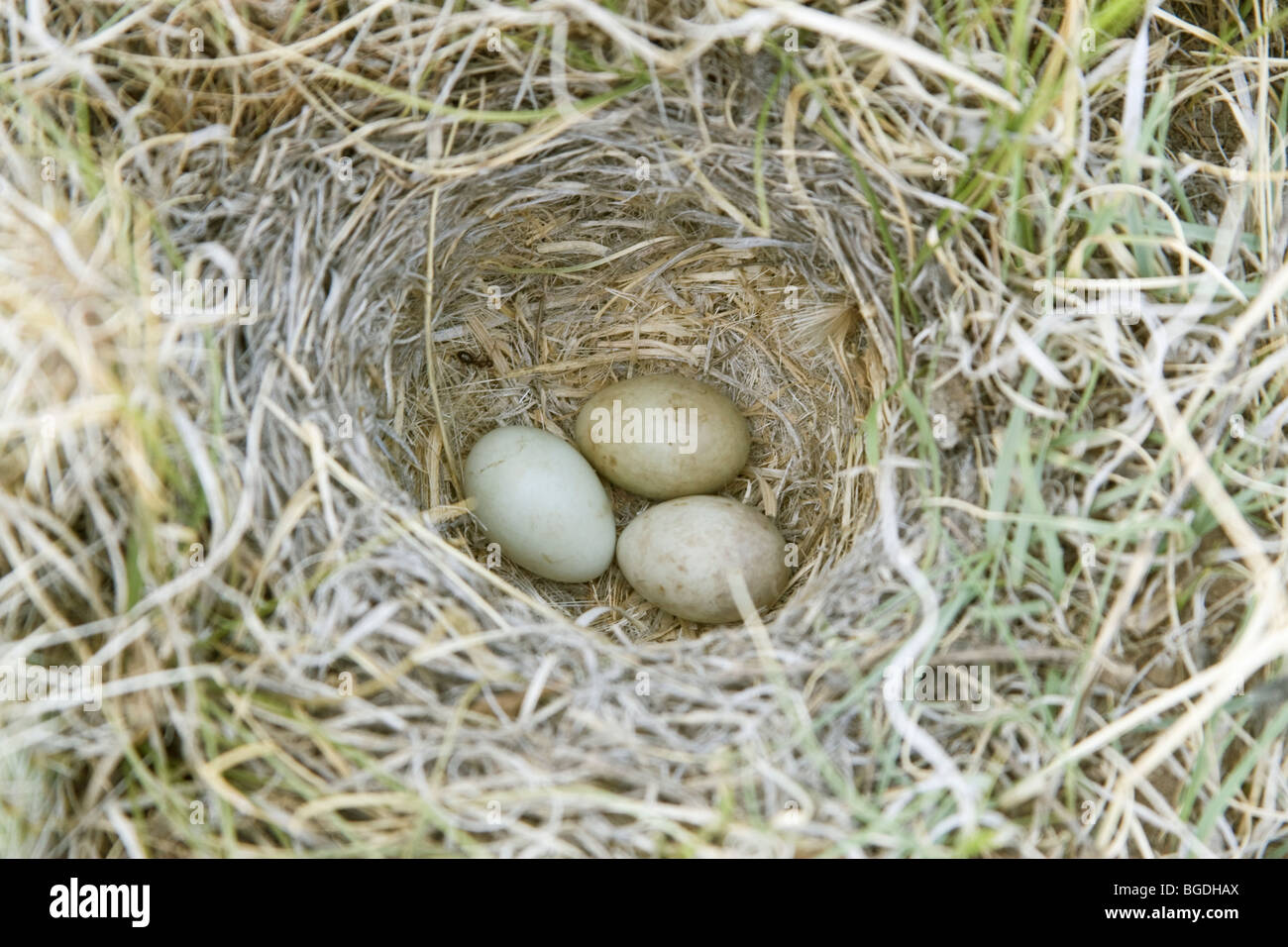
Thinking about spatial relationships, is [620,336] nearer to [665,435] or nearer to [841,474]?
[665,435]

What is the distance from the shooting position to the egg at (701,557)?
4.66 feet

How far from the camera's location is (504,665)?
1137 mm

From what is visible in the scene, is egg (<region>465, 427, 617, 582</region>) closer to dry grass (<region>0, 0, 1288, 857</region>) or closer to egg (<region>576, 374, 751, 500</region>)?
egg (<region>576, 374, 751, 500</region>)

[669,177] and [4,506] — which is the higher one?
[669,177]

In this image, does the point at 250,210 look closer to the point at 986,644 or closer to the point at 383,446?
the point at 383,446

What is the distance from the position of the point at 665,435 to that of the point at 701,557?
0.22m

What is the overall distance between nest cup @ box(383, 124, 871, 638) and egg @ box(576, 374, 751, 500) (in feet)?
0.29

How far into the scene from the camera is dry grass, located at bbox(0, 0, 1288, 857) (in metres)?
1.01

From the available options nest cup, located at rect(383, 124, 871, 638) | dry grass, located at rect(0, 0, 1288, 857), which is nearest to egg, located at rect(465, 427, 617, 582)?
nest cup, located at rect(383, 124, 871, 638)

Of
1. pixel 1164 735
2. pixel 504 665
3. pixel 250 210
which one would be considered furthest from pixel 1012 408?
pixel 250 210

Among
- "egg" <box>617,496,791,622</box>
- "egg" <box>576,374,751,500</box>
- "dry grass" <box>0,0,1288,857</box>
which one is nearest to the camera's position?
"dry grass" <box>0,0,1288,857</box>

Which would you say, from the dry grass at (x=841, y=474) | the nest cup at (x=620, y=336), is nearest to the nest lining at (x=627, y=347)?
the nest cup at (x=620, y=336)

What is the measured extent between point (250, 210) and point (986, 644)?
107 cm
